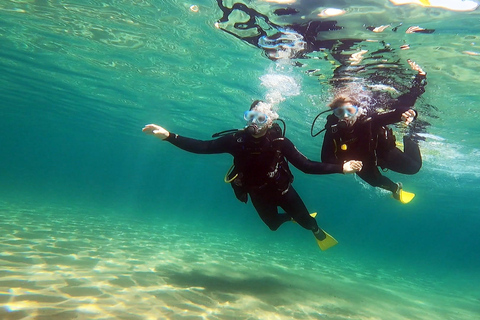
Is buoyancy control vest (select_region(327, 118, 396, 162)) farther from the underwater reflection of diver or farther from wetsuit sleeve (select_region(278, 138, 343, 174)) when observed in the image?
the underwater reflection of diver

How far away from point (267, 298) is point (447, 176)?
26.9 m

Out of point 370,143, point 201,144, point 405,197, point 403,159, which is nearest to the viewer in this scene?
point 201,144

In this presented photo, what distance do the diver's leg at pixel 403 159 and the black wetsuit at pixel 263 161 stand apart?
321 centimetres

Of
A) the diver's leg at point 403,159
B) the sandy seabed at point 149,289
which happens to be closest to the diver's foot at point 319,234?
the sandy seabed at point 149,289

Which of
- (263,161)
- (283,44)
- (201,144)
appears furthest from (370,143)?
(283,44)

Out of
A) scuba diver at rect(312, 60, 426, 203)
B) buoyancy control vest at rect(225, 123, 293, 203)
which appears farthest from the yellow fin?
buoyancy control vest at rect(225, 123, 293, 203)

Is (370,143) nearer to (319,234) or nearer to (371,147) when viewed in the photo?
(371,147)

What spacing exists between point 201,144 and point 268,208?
258 centimetres

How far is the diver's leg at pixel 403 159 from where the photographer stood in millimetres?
8562

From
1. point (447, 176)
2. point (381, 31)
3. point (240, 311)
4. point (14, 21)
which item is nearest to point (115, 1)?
point (14, 21)

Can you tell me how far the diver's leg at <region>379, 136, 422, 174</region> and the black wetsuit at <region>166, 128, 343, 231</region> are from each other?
10.5 feet

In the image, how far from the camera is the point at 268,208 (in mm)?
7988

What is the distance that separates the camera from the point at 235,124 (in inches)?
948

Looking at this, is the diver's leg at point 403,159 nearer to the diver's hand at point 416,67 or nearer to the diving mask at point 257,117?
the diver's hand at point 416,67
